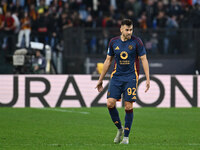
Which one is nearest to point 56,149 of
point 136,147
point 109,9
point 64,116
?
point 136,147

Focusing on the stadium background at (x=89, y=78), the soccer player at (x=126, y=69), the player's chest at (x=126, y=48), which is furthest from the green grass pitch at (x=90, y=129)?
the player's chest at (x=126, y=48)

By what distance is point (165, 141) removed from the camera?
9.80 m

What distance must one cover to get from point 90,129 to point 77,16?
11.9 metres

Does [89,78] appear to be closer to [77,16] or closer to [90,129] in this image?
[77,16]

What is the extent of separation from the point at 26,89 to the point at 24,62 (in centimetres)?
240

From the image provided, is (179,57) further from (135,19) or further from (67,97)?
(67,97)

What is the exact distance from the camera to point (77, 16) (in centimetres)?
2317

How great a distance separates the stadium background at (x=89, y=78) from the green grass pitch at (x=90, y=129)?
0.06 feet

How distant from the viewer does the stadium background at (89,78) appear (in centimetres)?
1073

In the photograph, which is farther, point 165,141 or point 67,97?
point 67,97

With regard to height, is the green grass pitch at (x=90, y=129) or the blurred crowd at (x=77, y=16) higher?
the blurred crowd at (x=77, y=16)

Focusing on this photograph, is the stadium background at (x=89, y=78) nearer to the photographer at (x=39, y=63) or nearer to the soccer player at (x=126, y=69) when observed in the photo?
the photographer at (x=39, y=63)

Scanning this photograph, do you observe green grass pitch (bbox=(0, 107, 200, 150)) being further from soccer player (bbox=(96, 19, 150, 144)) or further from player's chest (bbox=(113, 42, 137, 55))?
player's chest (bbox=(113, 42, 137, 55))

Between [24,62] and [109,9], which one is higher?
[109,9]
